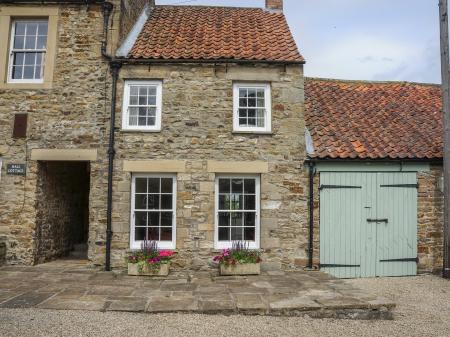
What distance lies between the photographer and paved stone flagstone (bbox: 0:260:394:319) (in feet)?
19.9

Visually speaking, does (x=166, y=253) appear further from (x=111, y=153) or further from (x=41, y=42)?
(x=41, y=42)

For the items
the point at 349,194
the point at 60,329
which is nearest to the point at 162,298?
the point at 60,329

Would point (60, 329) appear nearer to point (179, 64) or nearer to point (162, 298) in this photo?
point (162, 298)

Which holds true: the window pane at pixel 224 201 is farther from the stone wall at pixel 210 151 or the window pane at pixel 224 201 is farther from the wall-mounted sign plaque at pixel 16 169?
the wall-mounted sign plaque at pixel 16 169

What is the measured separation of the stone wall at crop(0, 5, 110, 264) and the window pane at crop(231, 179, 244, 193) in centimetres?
312

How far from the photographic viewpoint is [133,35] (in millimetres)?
10320

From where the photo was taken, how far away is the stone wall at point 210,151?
29.4ft

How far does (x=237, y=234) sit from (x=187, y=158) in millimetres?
2238

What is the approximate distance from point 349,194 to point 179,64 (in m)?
5.33

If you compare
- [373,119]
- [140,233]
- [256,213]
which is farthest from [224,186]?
[373,119]

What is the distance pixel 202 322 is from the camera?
5629 mm

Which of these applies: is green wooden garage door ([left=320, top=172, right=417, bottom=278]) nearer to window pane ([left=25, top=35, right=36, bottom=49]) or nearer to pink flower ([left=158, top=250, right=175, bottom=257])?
pink flower ([left=158, top=250, right=175, bottom=257])

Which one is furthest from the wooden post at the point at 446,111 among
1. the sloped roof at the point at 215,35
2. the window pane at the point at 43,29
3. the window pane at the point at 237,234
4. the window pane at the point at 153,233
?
the window pane at the point at 43,29

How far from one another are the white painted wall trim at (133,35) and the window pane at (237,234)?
5.18 m
